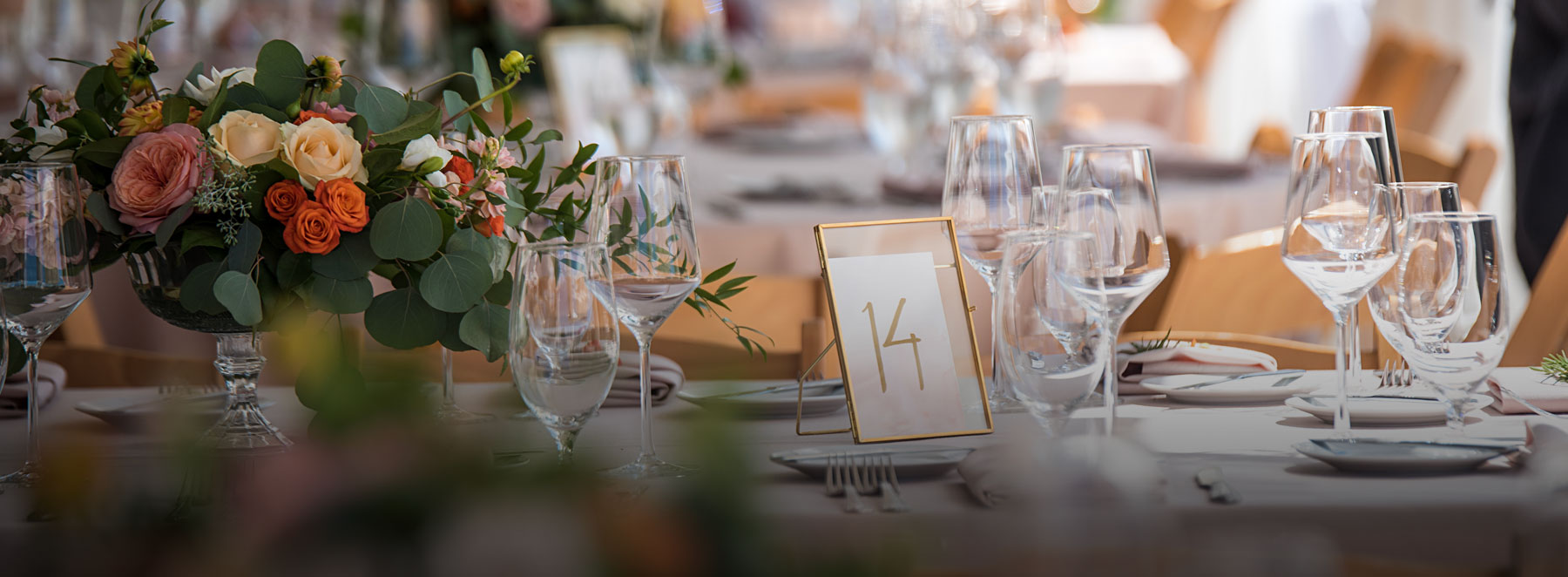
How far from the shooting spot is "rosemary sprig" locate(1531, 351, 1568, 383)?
113 centimetres

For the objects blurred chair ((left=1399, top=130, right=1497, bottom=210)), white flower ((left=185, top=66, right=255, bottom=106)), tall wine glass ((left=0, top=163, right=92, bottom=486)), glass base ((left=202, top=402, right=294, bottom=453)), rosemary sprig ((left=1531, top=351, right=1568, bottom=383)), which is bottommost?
glass base ((left=202, top=402, right=294, bottom=453))

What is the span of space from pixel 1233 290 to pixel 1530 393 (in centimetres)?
66

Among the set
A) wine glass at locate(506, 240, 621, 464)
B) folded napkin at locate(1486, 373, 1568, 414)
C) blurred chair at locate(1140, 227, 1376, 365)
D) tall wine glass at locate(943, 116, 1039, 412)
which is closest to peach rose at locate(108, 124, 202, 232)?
wine glass at locate(506, 240, 621, 464)

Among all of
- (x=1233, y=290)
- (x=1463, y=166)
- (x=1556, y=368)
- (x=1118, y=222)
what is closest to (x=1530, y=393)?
(x=1556, y=368)

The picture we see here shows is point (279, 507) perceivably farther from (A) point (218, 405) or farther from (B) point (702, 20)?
(B) point (702, 20)

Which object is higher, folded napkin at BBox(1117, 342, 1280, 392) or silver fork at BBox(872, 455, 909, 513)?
folded napkin at BBox(1117, 342, 1280, 392)

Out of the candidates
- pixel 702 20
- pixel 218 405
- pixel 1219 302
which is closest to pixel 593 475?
pixel 218 405

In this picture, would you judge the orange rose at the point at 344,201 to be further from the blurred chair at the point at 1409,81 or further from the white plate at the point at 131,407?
the blurred chair at the point at 1409,81

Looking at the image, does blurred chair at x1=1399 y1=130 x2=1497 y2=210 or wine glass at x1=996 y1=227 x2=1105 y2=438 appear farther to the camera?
blurred chair at x1=1399 y1=130 x2=1497 y2=210

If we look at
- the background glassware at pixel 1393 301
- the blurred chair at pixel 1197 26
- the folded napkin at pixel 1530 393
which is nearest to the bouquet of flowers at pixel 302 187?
the background glassware at pixel 1393 301

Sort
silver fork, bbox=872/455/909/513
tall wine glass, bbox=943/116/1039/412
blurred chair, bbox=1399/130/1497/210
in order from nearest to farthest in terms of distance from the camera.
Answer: silver fork, bbox=872/455/909/513 → tall wine glass, bbox=943/116/1039/412 → blurred chair, bbox=1399/130/1497/210

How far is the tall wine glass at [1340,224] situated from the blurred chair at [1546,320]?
0.59 m

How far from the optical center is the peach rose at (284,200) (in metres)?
0.97

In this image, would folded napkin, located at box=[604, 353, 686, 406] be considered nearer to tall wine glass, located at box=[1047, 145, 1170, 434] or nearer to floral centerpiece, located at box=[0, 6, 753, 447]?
floral centerpiece, located at box=[0, 6, 753, 447]
